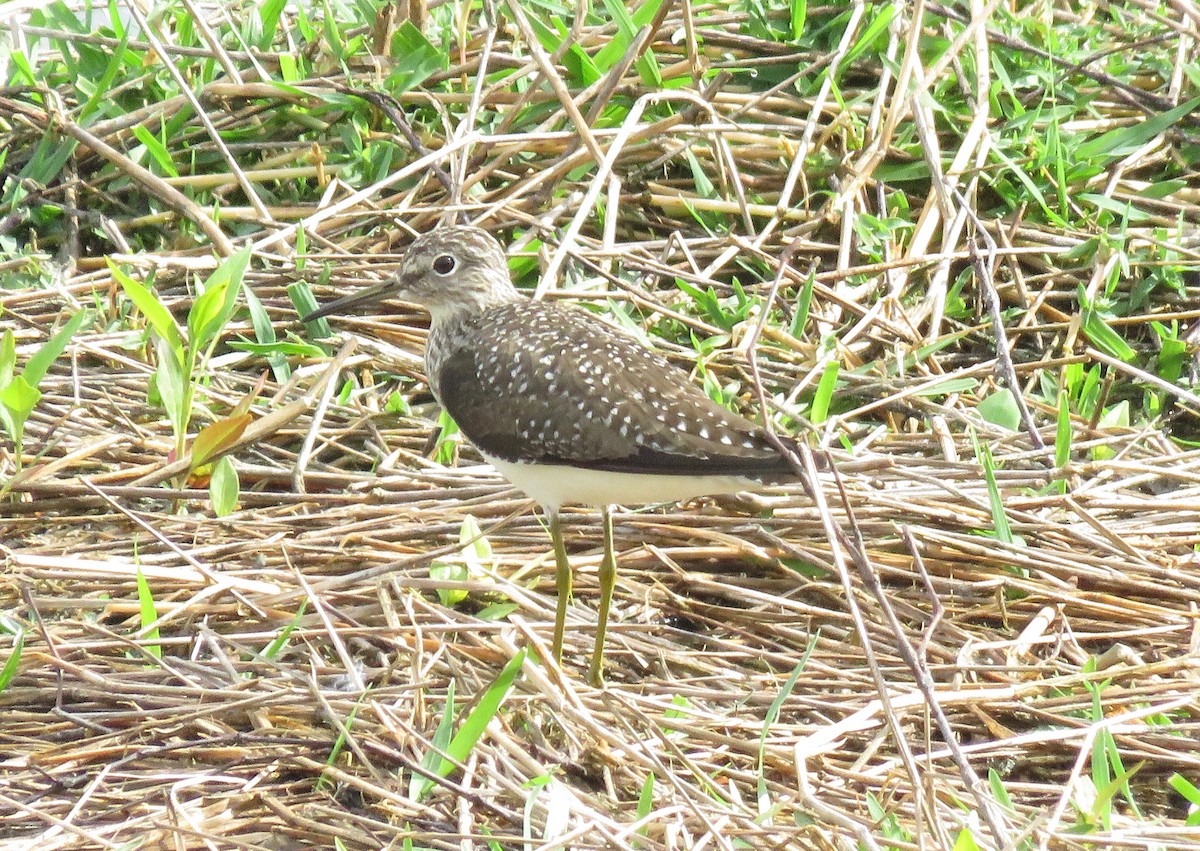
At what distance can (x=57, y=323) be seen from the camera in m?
5.65

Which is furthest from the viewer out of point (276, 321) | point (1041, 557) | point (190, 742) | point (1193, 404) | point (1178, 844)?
point (276, 321)

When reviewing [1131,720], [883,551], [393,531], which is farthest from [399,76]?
[1131,720]

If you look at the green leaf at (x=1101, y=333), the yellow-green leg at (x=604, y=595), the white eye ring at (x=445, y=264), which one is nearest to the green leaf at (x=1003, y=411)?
the green leaf at (x=1101, y=333)

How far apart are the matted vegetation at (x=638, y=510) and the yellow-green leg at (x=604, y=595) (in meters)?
0.15

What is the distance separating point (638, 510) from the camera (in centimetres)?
536

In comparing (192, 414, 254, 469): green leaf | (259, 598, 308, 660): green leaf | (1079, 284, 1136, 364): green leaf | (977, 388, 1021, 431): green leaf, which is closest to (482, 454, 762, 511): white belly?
(259, 598, 308, 660): green leaf

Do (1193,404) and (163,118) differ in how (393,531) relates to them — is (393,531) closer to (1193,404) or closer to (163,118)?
(163,118)

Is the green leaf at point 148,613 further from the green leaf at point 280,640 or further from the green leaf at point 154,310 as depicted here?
the green leaf at point 154,310

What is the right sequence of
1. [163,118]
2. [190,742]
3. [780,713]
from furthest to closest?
[163,118], [780,713], [190,742]

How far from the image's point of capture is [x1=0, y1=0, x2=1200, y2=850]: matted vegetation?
3725 millimetres

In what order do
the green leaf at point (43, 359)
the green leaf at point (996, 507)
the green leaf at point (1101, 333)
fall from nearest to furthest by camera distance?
the green leaf at point (996, 507)
the green leaf at point (43, 359)
the green leaf at point (1101, 333)

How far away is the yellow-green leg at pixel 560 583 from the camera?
457 centimetres

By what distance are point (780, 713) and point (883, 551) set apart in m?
0.86

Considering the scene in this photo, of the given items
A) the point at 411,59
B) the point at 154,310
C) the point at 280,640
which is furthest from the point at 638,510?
the point at 411,59
